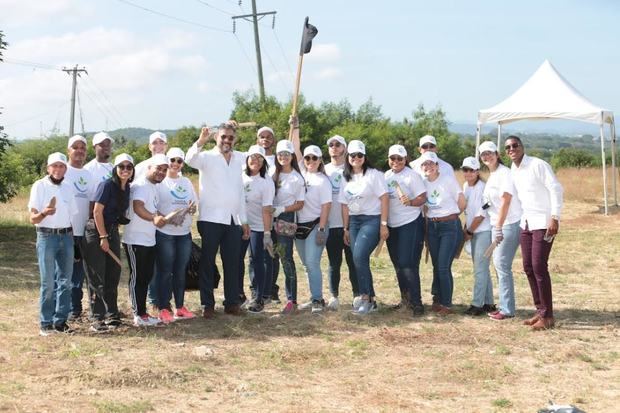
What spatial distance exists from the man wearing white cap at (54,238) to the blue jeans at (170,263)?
2.84 ft

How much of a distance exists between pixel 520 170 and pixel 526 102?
14494 mm

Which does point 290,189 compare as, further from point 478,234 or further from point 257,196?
point 478,234

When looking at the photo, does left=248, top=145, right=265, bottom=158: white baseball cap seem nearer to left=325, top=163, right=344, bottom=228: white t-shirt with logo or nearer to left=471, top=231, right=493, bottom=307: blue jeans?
left=325, top=163, right=344, bottom=228: white t-shirt with logo

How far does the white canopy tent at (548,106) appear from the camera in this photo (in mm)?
20812

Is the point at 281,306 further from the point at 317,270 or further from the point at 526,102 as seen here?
the point at 526,102

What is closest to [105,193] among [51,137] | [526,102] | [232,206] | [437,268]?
[232,206]

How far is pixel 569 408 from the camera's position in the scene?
14.4 ft

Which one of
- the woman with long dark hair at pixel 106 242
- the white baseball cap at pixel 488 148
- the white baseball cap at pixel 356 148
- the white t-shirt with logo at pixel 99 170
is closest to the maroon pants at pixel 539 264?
the white baseball cap at pixel 488 148

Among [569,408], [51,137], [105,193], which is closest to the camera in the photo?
[569,408]

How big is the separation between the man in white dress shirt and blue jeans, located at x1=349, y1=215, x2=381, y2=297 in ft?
4.87

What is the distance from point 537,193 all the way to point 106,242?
4063 mm

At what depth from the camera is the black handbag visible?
852 centimetres

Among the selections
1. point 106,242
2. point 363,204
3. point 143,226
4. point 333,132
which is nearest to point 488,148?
point 363,204

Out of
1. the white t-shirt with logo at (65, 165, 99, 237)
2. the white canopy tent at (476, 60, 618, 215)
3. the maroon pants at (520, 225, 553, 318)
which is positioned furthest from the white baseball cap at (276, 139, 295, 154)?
the white canopy tent at (476, 60, 618, 215)
